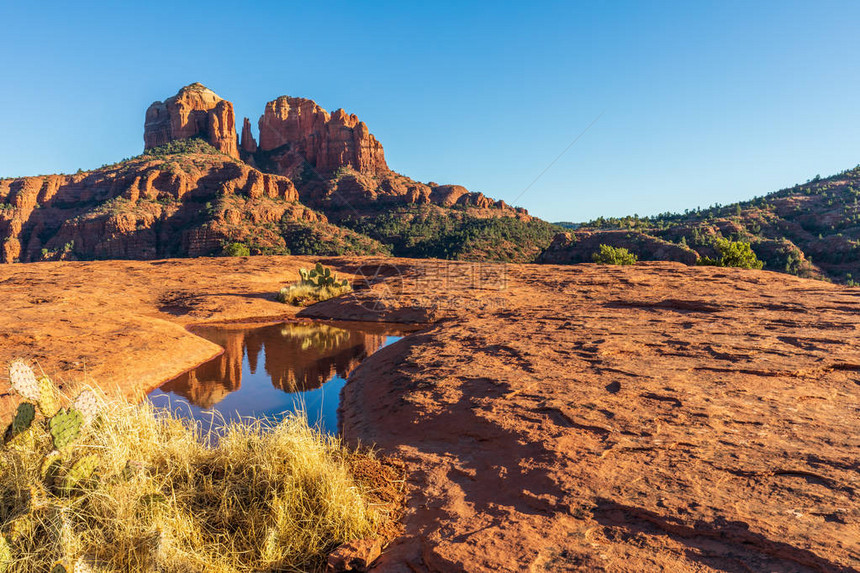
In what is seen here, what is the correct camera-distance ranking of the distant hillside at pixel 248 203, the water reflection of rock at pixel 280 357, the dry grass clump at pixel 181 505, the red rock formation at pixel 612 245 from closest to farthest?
1. the dry grass clump at pixel 181 505
2. the water reflection of rock at pixel 280 357
3. the red rock formation at pixel 612 245
4. the distant hillside at pixel 248 203

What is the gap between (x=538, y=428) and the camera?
4.95 meters

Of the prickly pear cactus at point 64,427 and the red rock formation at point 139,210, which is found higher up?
the red rock formation at point 139,210

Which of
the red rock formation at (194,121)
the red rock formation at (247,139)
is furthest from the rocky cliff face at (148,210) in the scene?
the red rock formation at (247,139)

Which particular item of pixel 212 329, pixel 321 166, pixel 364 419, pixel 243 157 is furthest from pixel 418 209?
pixel 364 419

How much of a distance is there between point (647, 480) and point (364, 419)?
3.97m

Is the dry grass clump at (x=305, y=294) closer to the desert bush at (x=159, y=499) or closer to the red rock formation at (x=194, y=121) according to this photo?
the desert bush at (x=159, y=499)

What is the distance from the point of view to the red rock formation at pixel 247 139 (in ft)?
310

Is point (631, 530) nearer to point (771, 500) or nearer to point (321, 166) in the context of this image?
point (771, 500)

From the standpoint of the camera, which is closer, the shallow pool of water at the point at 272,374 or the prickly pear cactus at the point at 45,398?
the prickly pear cactus at the point at 45,398

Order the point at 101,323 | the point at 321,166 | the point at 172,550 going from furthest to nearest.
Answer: the point at 321,166 < the point at 101,323 < the point at 172,550

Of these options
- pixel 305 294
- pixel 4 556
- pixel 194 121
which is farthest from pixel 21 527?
pixel 194 121

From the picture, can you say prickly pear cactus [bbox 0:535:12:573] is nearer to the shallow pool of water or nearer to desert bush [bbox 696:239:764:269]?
the shallow pool of water

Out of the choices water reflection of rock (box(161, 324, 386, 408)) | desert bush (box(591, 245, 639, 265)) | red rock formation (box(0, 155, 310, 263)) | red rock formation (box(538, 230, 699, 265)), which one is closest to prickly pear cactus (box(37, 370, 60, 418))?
water reflection of rock (box(161, 324, 386, 408))

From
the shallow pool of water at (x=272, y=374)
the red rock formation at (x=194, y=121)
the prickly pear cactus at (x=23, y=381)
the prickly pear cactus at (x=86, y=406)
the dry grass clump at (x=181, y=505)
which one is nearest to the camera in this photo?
the dry grass clump at (x=181, y=505)
